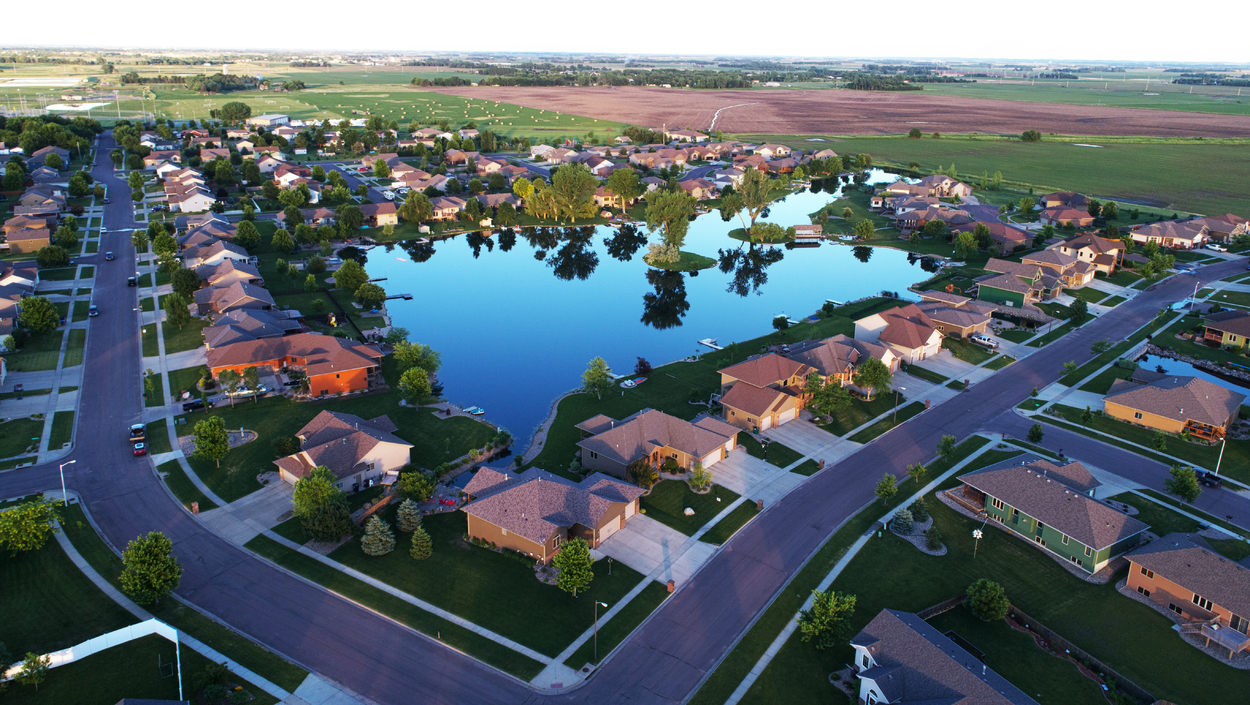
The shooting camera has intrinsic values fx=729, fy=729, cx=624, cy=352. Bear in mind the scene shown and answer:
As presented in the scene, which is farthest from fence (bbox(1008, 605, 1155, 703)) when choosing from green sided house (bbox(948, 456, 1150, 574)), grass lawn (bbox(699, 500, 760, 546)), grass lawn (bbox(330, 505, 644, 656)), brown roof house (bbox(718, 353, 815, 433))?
brown roof house (bbox(718, 353, 815, 433))

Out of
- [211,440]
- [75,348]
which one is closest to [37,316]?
[75,348]

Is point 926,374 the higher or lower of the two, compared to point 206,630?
higher

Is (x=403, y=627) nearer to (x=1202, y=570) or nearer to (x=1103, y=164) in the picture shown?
(x=1202, y=570)

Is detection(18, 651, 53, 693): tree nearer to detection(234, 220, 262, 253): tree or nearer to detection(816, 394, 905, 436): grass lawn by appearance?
detection(816, 394, 905, 436): grass lawn

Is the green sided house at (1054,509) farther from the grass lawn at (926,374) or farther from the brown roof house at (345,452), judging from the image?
the brown roof house at (345,452)

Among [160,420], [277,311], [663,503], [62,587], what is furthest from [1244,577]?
[277,311]

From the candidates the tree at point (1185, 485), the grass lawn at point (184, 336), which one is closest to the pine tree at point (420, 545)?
the grass lawn at point (184, 336)
